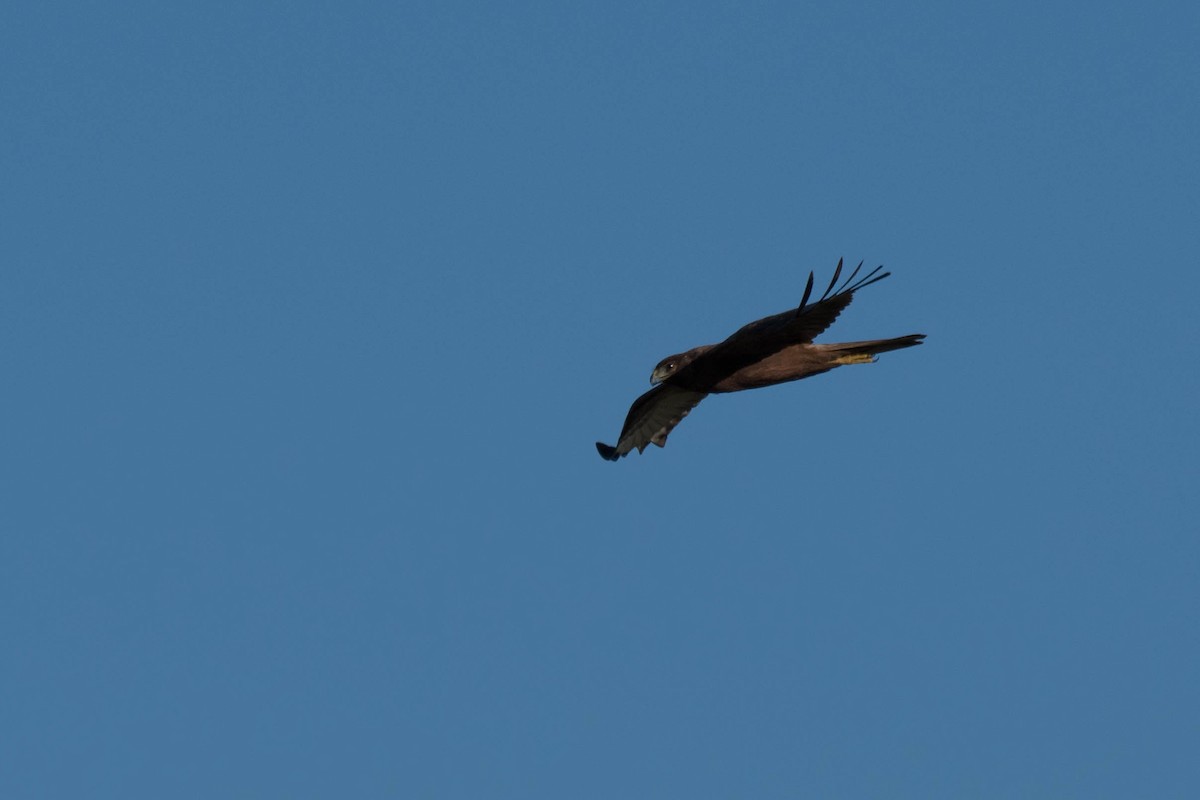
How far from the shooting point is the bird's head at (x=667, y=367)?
23.6 metres

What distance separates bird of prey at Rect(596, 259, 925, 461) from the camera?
22547 mm

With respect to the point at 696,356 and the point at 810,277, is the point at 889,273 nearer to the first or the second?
the point at 810,277

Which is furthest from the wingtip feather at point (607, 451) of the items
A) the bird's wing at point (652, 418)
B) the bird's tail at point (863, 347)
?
the bird's tail at point (863, 347)

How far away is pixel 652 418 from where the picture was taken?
24.8 meters

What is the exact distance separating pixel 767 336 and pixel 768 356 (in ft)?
1.69

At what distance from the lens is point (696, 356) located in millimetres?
23500

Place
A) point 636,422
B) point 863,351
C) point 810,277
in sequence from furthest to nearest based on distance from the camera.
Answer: point 636,422 → point 863,351 → point 810,277

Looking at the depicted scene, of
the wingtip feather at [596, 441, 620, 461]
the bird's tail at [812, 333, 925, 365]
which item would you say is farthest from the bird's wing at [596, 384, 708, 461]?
the bird's tail at [812, 333, 925, 365]

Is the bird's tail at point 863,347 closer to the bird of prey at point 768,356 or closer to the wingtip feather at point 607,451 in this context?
the bird of prey at point 768,356

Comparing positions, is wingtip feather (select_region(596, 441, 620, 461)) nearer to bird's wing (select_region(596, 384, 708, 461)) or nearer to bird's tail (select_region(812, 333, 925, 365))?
bird's wing (select_region(596, 384, 708, 461))

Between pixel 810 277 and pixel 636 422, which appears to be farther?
pixel 636 422

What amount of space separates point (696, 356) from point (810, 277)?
9.36ft

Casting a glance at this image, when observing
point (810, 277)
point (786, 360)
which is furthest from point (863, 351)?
point (810, 277)

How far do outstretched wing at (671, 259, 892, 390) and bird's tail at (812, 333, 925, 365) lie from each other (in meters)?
0.33
